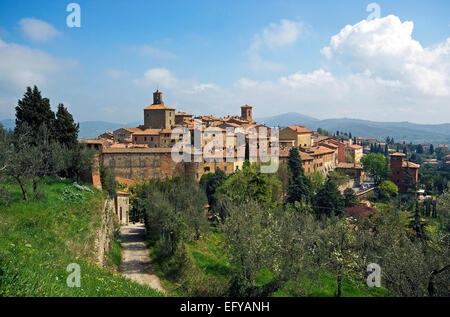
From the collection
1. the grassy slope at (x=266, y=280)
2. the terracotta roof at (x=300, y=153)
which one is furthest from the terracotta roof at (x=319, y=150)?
the grassy slope at (x=266, y=280)

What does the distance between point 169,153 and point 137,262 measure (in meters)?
28.5

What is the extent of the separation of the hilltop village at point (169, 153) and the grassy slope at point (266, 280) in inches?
288

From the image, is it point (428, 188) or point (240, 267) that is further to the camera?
point (428, 188)

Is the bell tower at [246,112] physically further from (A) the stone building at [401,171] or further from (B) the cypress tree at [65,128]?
(B) the cypress tree at [65,128]

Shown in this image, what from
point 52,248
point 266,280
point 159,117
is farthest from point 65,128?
point 159,117

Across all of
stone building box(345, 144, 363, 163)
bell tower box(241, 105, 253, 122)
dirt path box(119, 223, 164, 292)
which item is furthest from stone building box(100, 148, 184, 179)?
stone building box(345, 144, 363, 163)

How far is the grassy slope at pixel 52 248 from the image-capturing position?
6.17 metres

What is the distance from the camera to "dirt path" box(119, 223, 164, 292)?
50.9ft

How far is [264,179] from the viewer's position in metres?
30.4

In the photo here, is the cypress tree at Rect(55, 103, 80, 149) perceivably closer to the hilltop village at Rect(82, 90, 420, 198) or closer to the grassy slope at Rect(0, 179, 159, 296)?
the hilltop village at Rect(82, 90, 420, 198)
